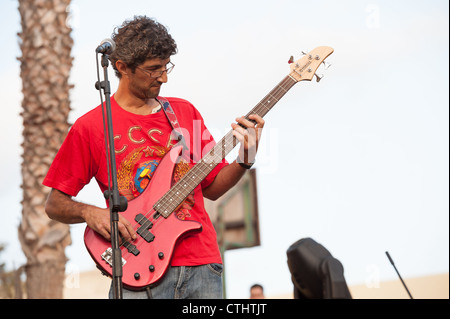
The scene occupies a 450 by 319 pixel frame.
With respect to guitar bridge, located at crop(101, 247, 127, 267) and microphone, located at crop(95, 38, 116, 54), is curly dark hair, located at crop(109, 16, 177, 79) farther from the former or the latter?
guitar bridge, located at crop(101, 247, 127, 267)

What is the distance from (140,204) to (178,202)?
184 millimetres

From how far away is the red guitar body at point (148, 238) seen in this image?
2965mm

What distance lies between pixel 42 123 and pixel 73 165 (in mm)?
3344

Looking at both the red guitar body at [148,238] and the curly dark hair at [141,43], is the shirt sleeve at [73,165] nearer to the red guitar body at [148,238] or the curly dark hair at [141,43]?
the red guitar body at [148,238]

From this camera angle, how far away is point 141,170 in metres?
3.12

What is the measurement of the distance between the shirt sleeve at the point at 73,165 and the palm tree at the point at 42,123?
3.09 metres

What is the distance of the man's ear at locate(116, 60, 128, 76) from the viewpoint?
3283mm

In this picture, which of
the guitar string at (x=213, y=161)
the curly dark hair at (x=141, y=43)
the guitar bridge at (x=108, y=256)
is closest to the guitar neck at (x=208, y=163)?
the guitar string at (x=213, y=161)

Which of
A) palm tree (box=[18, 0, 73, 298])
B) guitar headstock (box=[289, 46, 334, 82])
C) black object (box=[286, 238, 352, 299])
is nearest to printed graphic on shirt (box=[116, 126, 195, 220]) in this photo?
guitar headstock (box=[289, 46, 334, 82])

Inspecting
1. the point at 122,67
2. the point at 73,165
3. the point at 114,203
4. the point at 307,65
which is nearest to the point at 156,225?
the point at 114,203

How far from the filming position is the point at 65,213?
10.3 feet

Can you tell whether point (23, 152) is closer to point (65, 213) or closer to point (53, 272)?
point (53, 272)

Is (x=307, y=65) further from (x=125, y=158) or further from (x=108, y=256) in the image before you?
(x=108, y=256)
